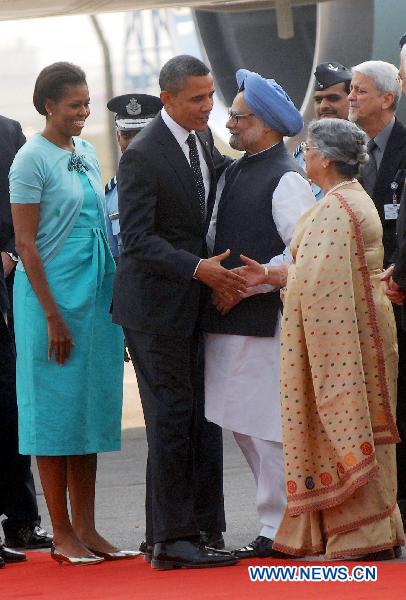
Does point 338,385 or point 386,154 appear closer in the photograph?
point 338,385

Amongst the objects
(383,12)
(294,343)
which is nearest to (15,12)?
(383,12)

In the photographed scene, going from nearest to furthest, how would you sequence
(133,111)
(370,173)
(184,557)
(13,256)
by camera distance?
1. (184,557)
2. (370,173)
3. (133,111)
4. (13,256)

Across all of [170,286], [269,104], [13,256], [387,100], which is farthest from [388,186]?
A: [13,256]

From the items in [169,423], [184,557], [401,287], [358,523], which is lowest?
[184,557]

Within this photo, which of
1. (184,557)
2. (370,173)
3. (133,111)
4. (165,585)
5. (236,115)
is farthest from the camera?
(133,111)

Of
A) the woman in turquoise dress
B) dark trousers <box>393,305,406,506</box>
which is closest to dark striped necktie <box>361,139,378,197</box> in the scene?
dark trousers <box>393,305,406,506</box>

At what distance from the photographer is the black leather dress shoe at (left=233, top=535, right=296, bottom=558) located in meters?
5.19

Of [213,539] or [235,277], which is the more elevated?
[235,277]

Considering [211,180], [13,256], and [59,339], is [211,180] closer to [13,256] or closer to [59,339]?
[59,339]

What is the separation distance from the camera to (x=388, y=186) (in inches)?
224

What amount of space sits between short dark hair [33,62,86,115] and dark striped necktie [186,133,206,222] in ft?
1.63

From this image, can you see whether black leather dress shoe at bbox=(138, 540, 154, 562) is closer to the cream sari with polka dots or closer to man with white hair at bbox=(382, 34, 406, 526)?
the cream sari with polka dots

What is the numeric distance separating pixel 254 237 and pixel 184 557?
1.06 metres

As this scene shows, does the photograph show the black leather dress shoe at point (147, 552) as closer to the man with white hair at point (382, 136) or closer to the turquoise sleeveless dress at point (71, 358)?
the turquoise sleeveless dress at point (71, 358)
